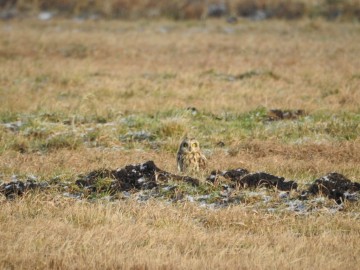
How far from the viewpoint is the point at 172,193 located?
966cm

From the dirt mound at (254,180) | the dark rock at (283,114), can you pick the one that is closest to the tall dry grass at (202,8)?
the dark rock at (283,114)

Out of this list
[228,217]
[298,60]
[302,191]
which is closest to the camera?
[228,217]

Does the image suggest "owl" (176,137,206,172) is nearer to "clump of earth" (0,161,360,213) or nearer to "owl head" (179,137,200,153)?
"owl head" (179,137,200,153)

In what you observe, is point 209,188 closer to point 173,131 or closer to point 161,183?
point 161,183

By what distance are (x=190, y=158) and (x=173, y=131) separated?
10.4 feet

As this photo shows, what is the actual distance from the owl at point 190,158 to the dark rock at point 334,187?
199 centimetres

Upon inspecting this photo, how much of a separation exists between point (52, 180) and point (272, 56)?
52.9 ft

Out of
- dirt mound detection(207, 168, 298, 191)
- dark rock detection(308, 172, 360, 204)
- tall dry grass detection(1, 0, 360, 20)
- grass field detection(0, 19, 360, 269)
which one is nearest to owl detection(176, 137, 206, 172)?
grass field detection(0, 19, 360, 269)

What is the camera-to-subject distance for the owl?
428 inches

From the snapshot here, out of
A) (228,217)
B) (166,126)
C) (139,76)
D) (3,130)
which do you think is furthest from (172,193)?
(139,76)

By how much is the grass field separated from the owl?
516 mm

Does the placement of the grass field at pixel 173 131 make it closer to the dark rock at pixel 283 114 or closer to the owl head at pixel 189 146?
the dark rock at pixel 283 114

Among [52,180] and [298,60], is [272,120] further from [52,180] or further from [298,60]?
[298,60]

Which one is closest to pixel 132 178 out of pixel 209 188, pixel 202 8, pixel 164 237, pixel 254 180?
pixel 209 188
